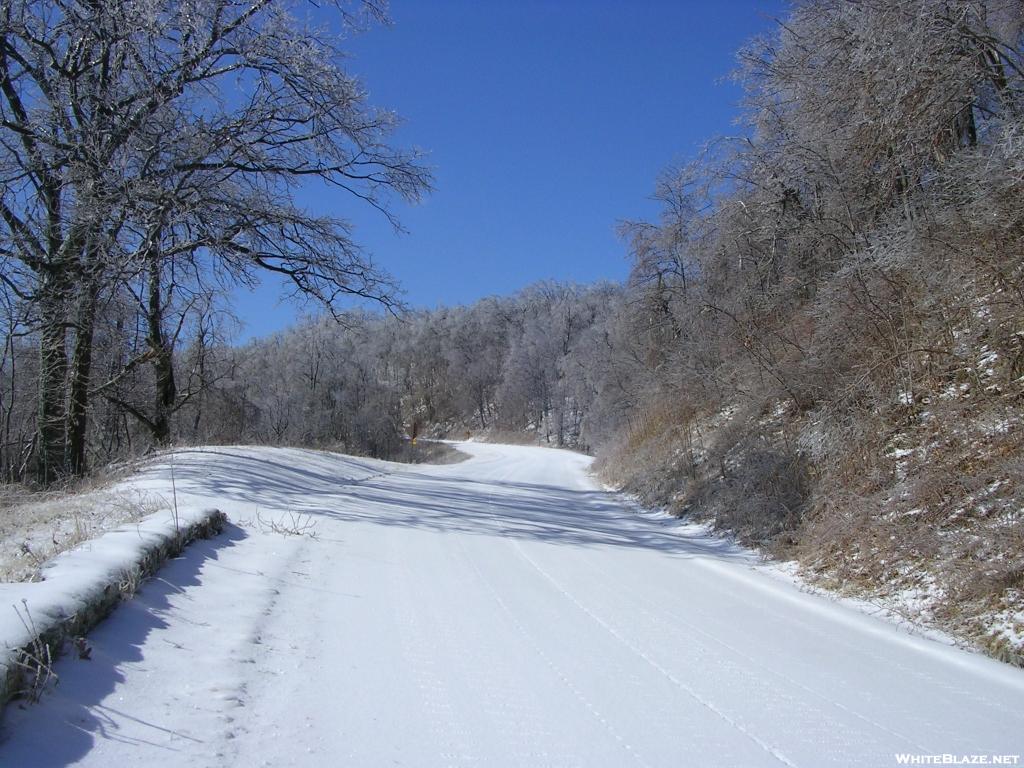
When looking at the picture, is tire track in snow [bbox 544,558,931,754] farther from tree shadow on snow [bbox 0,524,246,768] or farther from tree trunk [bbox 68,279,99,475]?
tree trunk [bbox 68,279,99,475]

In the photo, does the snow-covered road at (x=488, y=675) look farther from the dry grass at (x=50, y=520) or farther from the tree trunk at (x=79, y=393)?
the tree trunk at (x=79, y=393)

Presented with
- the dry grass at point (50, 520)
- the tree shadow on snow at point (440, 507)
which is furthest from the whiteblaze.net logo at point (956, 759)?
the tree shadow on snow at point (440, 507)

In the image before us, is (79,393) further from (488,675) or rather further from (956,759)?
(956,759)

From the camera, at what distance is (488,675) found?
3.41 meters

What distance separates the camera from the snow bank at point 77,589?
261 cm

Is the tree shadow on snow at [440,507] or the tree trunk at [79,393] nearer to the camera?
the tree shadow on snow at [440,507]

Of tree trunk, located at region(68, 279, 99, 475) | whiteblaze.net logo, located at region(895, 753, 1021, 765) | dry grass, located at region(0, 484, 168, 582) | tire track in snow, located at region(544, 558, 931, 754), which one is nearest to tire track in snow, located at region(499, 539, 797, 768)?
tire track in snow, located at region(544, 558, 931, 754)

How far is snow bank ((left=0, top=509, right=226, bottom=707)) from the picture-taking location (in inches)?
103

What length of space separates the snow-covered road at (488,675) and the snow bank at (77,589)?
0.12m

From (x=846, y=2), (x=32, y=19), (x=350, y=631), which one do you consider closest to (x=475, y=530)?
(x=350, y=631)

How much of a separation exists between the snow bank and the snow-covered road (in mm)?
124

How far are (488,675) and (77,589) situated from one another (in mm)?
2084

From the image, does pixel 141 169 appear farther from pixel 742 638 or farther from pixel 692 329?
pixel 692 329

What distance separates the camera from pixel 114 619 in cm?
345
